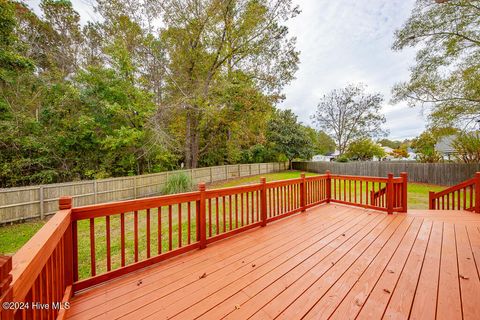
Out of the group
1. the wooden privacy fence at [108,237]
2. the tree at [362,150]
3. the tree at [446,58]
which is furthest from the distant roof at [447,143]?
the wooden privacy fence at [108,237]

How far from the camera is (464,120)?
8.39 m

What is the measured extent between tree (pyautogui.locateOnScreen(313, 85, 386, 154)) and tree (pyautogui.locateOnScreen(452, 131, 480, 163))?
11722mm

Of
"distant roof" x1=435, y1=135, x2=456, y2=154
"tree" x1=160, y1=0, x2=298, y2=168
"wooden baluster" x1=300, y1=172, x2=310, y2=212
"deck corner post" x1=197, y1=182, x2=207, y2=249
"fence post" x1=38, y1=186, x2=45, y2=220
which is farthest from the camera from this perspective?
"distant roof" x1=435, y1=135, x2=456, y2=154

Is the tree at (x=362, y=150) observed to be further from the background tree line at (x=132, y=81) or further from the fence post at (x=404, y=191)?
the fence post at (x=404, y=191)

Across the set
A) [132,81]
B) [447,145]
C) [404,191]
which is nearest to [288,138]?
[447,145]

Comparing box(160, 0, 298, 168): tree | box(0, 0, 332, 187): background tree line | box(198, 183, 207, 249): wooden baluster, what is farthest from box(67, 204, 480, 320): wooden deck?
box(160, 0, 298, 168): tree

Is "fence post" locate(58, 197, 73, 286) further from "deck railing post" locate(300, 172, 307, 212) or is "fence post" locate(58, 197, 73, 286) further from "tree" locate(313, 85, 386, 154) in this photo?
"tree" locate(313, 85, 386, 154)

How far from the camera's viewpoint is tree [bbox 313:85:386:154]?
70.5 ft

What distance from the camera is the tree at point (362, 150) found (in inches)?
798

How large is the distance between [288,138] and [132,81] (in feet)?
46.7

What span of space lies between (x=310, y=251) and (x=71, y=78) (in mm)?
12055

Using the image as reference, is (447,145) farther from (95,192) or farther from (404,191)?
(95,192)

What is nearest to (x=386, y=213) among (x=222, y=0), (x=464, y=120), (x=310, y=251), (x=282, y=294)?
(x=310, y=251)

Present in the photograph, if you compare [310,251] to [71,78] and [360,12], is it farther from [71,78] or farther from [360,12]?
[71,78]
